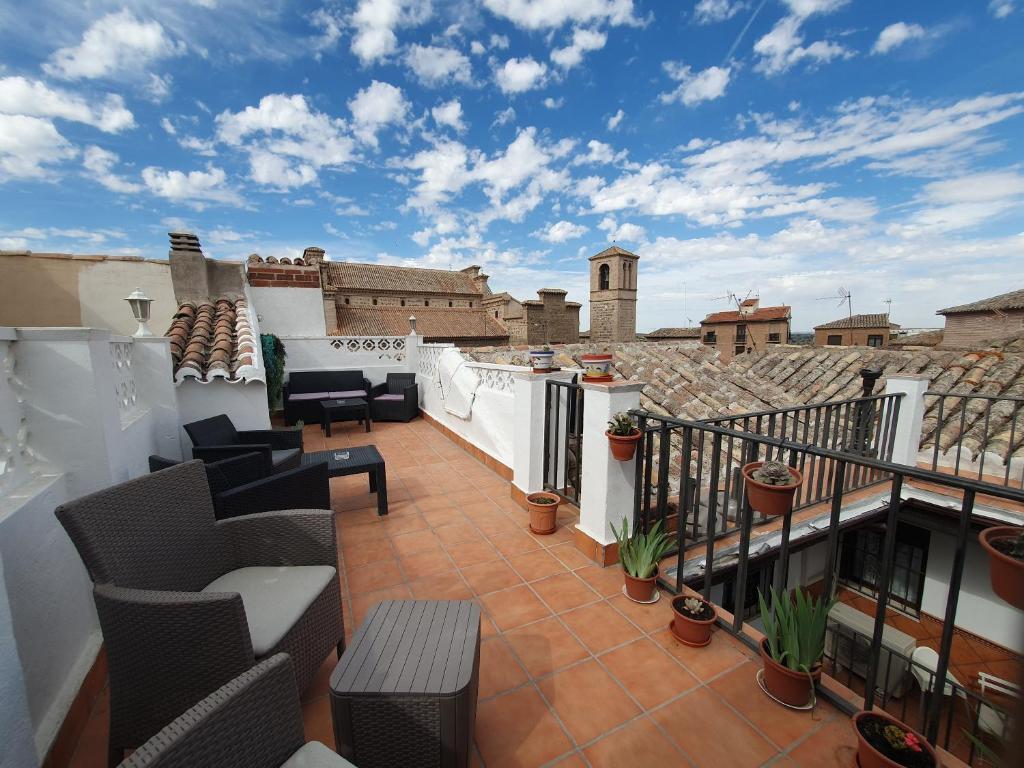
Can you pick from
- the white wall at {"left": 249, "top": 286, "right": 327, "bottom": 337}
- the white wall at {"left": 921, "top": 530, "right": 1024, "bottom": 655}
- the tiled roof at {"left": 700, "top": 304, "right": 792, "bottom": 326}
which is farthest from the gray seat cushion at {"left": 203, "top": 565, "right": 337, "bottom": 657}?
the tiled roof at {"left": 700, "top": 304, "right": 792, "bottom": 326}

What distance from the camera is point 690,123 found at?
10.6 metres

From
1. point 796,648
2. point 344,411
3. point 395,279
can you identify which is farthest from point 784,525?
point 395,279

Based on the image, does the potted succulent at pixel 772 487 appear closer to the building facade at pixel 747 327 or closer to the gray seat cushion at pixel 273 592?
the gray seat cushion at pixel 273 592

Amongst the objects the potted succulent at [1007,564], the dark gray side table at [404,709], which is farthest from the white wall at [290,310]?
the potted succulent at [1007,564]

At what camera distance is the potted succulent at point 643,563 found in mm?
2568

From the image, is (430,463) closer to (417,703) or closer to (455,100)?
(417,703)

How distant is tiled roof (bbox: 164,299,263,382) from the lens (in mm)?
4120

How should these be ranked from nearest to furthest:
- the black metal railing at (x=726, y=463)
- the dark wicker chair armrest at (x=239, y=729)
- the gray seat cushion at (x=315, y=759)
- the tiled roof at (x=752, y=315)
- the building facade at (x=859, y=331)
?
1. the dark wicker chair armrest at (x=239, y=729)
2. the gray seat cushion at (x=315, y=759)
3. the black metal railing at (x=726, y=463)
4. the building facade at (x=859, y=331)
5. the tiled roof at (x=752, y=315)

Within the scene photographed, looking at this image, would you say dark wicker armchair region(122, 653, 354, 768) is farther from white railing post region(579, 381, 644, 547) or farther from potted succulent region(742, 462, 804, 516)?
white railing post region(579, 381, 644, 547)

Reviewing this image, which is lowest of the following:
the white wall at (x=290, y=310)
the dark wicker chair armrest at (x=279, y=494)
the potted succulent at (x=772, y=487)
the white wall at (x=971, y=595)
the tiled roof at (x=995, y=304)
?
the white wall at (x=971, y=595)

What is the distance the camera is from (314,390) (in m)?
7.35

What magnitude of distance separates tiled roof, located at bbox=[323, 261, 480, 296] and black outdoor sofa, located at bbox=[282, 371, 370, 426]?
50.2 ft

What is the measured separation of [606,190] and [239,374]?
13.6 meters

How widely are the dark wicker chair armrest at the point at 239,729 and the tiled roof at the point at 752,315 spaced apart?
116 ft
